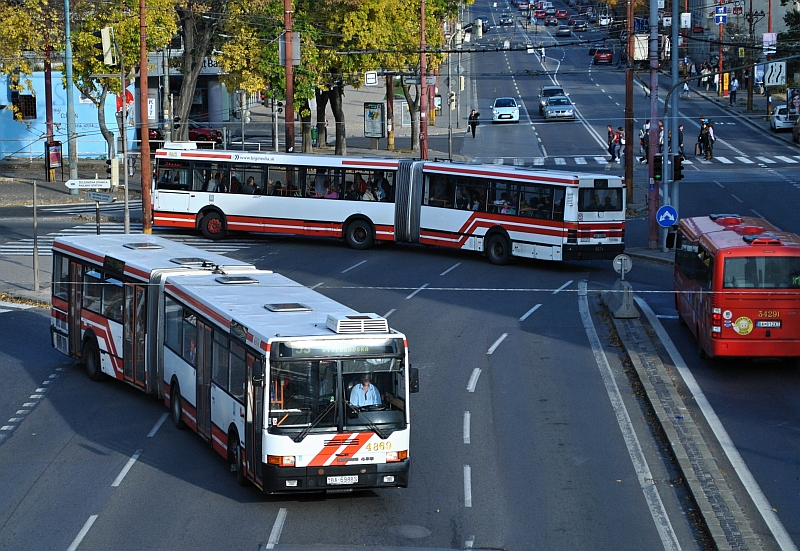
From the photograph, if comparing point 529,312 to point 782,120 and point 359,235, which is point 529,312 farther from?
point 782,120

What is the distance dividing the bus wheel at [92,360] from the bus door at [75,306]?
1.31 ft

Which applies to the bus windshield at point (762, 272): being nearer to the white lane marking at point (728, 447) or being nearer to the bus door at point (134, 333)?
the white lane marking at point (728, 447)

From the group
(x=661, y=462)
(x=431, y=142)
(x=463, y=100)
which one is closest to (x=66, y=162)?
(x=431, y=142)

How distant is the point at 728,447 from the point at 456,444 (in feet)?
12.8

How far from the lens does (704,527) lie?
44.4ft

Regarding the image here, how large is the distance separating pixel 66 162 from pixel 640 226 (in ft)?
104

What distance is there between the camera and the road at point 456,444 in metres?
13.4

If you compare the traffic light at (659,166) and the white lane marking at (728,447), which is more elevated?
the traffic light at (659,166)

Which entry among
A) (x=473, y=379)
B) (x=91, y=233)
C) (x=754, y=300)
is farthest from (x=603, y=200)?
(x=91, y=233)

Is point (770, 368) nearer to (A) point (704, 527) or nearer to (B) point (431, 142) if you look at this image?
(A) point (704, 527)

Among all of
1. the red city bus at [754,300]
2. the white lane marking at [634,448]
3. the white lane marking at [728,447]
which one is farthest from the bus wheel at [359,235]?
the red city bus at [754,300]

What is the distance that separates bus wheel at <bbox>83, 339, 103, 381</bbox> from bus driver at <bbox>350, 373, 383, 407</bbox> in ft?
27.8

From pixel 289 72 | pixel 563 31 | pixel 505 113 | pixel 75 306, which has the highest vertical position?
pixel 563 31

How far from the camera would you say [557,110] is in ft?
253
